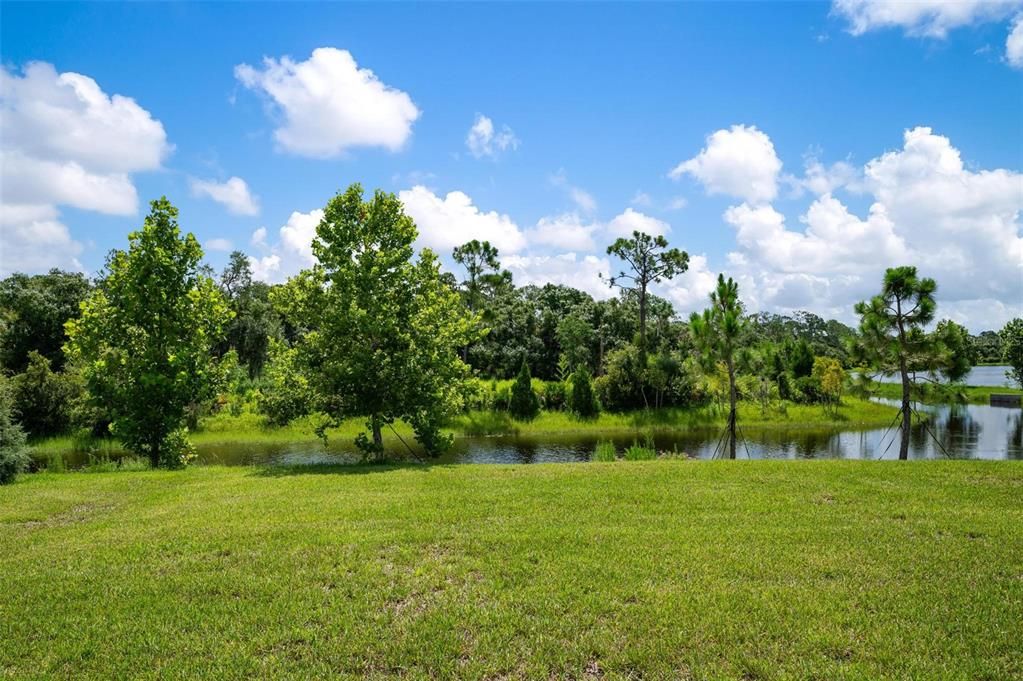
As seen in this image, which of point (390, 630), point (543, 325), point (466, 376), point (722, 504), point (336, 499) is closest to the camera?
point (390, 630)

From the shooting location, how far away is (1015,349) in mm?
47156

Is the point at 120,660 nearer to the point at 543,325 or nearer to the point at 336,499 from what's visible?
the point at 336,499

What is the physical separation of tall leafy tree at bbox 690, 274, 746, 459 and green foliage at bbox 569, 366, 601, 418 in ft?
59.6

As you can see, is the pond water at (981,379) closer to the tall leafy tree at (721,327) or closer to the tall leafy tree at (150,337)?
the tall leafy tree at (721,327)

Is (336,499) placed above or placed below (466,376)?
below

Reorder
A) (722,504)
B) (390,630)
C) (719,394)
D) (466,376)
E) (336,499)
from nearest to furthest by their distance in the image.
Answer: (390,630) → (722,504) → (336,499) → (466,376) → (719,394)

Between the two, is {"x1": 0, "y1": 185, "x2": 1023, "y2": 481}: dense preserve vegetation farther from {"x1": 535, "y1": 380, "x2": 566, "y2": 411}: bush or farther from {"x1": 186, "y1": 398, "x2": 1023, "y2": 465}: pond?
{"x1": 535, "y1": 380, "x2": 566, "y2": 411}: bush

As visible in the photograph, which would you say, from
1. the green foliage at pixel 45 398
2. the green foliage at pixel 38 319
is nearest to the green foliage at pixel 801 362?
the green foliage at pixel 45 398

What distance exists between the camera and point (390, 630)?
5355mm

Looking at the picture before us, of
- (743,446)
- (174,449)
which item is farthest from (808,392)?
(174,449)

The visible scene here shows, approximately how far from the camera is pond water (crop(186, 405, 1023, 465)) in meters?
25.3

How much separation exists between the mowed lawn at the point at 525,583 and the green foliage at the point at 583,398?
26677 mm

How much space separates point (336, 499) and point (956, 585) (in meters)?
8.47

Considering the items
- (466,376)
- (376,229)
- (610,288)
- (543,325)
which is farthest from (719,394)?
(376,229)
